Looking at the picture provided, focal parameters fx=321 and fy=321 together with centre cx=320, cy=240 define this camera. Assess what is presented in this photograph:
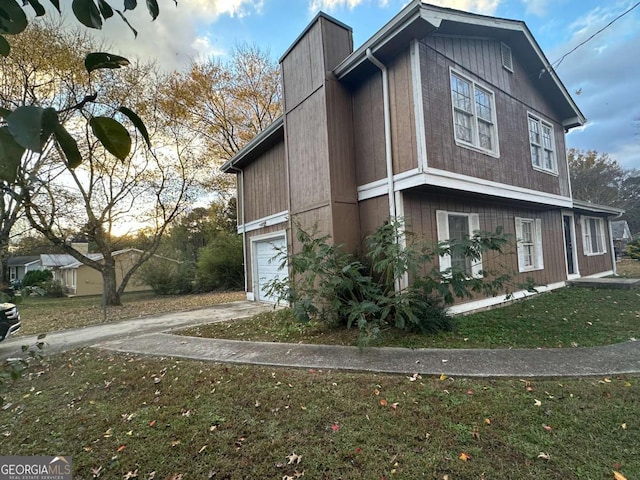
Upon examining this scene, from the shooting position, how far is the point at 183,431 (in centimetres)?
294

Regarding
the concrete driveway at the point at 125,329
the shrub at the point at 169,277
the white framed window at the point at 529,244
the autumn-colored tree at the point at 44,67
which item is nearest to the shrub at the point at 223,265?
the shrub at the point at 169,277

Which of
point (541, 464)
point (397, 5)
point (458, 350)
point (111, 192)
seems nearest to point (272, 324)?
point (458, 350)

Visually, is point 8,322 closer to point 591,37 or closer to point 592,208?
point 591,37

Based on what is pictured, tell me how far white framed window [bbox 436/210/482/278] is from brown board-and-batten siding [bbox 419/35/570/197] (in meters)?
0.95

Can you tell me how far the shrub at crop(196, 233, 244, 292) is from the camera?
1554 cm

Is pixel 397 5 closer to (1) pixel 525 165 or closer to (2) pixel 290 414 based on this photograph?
(1) pixel 525 165

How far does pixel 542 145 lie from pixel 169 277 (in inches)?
666

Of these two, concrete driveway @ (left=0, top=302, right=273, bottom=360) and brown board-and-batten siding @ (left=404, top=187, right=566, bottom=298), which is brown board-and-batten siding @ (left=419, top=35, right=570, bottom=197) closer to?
brown board-and-batten siding @ (left=404, top=187, right=566, bottom=298)

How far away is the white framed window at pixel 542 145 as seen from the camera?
912 centimetres

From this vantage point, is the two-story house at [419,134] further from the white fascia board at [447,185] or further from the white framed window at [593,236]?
the white framed window at [593,236]

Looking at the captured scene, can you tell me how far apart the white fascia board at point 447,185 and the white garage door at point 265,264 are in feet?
11.7

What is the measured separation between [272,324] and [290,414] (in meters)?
3.67

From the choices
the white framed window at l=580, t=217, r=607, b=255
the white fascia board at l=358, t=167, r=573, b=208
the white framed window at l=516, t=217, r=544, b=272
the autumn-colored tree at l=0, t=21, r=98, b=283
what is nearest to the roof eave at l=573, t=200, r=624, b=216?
the white framed window at l=580, t=217, r=607, b=255

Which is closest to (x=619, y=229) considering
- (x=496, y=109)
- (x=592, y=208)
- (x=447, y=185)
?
(x=592, y=208)
